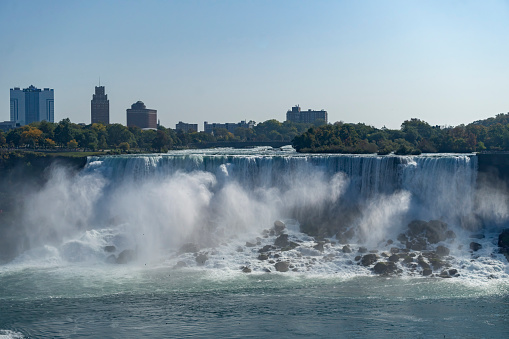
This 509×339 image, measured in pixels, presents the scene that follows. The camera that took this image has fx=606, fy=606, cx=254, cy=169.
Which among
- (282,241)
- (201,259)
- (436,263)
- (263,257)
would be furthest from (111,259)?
(436,263)

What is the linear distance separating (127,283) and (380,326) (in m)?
14.4

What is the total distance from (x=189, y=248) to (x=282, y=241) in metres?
6.17

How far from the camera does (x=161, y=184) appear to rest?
4756 cm

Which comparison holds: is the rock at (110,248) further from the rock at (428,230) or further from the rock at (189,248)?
the rock at (428,230)

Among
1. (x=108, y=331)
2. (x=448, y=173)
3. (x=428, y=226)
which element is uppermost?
(x=448, y=173)

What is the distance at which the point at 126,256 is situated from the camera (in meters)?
38.9

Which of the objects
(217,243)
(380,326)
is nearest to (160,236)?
(217,243)

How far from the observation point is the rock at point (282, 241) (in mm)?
39875

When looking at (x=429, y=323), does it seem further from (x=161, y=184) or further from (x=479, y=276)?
(x=161, y=184)

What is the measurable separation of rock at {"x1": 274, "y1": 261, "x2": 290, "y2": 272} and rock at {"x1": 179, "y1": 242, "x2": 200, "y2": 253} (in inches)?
238

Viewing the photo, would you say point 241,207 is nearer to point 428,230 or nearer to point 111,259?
point 111,259

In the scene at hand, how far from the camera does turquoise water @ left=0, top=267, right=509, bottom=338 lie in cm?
2598

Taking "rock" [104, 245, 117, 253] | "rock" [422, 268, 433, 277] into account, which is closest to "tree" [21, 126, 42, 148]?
"rock" [104, 245, 117, 253]

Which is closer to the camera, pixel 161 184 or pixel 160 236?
pixel 160 236
